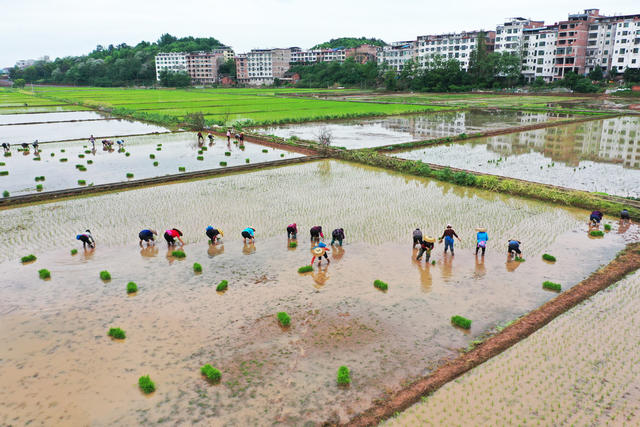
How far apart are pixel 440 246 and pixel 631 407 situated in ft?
21.9

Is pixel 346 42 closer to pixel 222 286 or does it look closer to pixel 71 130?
pixel 71 130

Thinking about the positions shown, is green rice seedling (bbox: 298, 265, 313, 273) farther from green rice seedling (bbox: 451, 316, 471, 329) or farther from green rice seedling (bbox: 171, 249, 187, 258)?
green rice seedling (bbox: 451, 316, 471, 329)

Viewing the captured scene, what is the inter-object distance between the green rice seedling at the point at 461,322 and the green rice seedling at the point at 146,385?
594 centimetres

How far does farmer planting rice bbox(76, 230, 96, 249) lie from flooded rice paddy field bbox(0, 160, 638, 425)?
0.40 metres

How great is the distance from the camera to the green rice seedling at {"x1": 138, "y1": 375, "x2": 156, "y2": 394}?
23.6ft

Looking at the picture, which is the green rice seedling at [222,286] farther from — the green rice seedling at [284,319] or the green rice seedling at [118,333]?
the green rice seedling at [118,333]

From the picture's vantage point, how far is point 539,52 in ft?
265

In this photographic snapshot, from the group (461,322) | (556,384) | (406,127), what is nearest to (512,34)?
(406,127)

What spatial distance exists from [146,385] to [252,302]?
3212mm

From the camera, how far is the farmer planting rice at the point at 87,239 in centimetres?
1260

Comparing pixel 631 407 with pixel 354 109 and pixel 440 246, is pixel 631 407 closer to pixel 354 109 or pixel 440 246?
pixel 440 246

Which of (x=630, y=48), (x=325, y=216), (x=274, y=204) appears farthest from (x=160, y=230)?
(x=630, y=48)

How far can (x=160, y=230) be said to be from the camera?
47.7 ft

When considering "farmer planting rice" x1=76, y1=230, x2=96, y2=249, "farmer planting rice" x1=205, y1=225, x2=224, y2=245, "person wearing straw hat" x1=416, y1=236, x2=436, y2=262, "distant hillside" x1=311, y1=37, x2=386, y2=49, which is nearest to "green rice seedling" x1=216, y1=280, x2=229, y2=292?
"farmer planting rice" x1=205, y1=225, x2=224, y2=245
